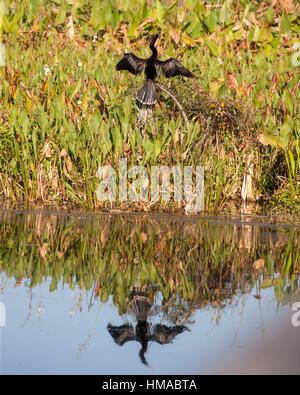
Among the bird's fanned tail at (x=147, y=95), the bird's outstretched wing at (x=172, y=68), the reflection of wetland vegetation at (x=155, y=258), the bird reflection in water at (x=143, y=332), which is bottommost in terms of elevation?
the bird reflection in water at (x=143, y=332)

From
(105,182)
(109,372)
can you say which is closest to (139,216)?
(105,182)

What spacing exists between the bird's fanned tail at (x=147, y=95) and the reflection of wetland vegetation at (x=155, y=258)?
4.25ft

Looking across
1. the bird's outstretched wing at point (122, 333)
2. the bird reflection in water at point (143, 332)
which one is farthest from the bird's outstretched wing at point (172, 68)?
the bird's outstretched wing at point (122, 333)

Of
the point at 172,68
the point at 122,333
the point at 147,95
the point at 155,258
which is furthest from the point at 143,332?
the point at 172,68

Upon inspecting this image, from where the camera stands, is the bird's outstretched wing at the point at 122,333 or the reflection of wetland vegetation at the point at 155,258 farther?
the reflection of wetland vegetation at the point at 155,258

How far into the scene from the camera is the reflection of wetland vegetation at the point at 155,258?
4152mm

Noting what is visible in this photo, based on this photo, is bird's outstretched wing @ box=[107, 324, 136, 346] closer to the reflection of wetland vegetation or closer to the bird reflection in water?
the bird reflection in water

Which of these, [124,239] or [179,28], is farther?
[179,28]

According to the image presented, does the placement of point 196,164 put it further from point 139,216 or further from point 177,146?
point 139,216

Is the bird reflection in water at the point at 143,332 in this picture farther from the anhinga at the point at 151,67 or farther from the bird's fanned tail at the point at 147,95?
the anhinga at the point at 151,67

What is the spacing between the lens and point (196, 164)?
7.58 m

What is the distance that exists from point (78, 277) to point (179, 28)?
805 cm

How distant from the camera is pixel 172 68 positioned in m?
7.53
